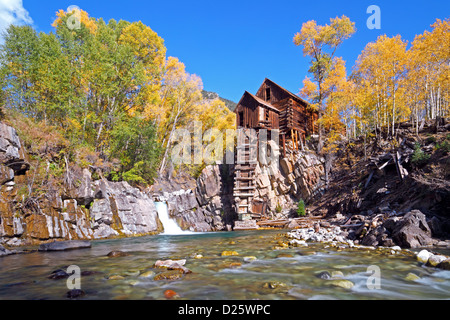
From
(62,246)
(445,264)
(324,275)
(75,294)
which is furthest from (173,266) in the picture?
(62,246)

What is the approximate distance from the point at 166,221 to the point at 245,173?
34.6ft

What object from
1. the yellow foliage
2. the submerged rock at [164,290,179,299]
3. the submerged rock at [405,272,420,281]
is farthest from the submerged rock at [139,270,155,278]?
the yellow foliage

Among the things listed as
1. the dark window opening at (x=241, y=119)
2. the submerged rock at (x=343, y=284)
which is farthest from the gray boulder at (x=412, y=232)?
the dark window opening at (x=241, y=119)

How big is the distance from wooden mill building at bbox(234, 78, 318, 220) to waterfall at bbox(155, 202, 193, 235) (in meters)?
7.01

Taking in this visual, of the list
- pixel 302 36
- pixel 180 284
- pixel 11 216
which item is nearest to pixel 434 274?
pixel 180 284

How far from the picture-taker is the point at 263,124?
30.2m

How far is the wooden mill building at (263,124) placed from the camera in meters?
26.0

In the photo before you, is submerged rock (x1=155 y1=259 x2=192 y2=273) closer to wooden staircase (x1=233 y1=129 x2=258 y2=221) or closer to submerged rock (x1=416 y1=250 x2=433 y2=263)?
submerged rock (x1=416 y1=250 x2=433 y2=263)
